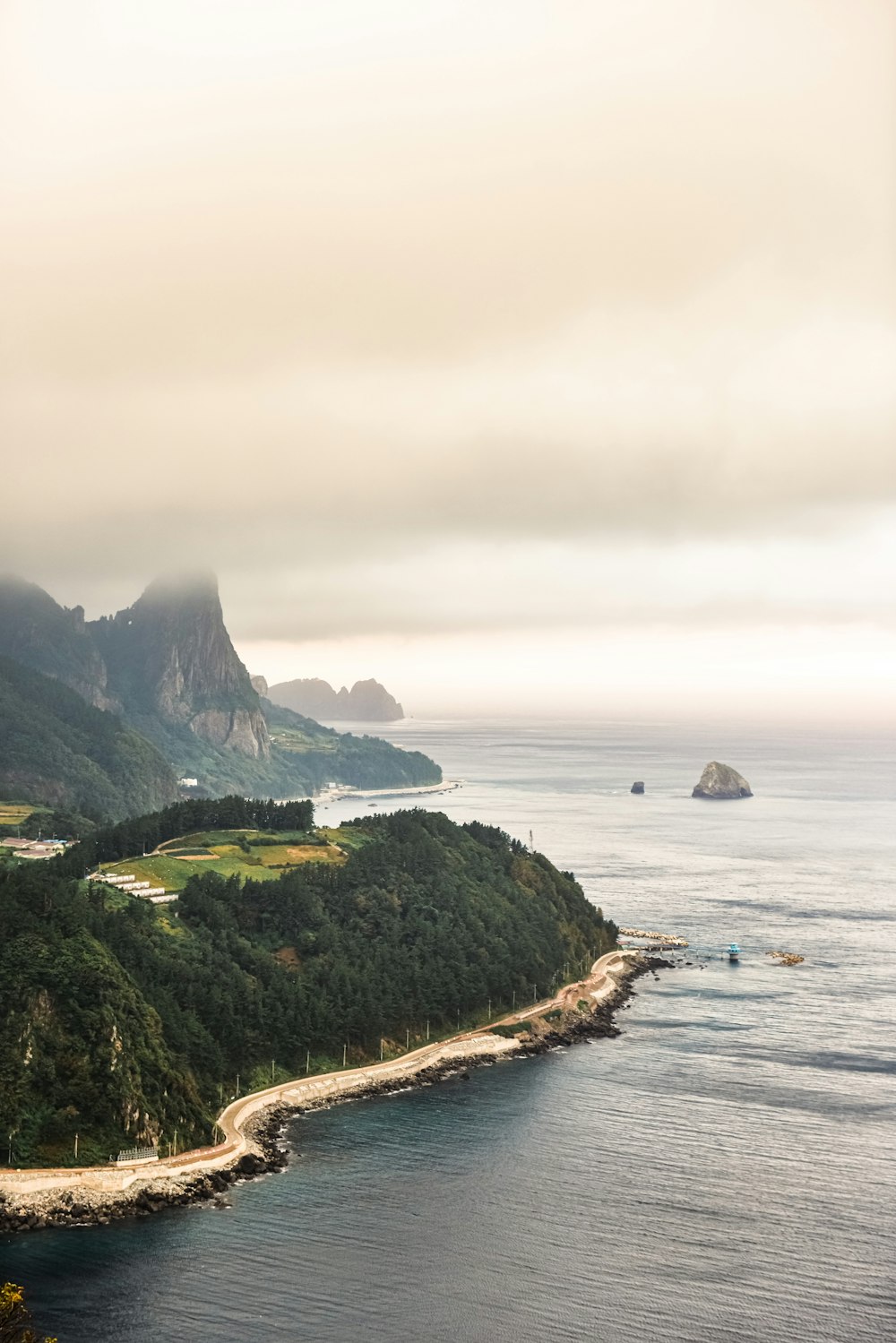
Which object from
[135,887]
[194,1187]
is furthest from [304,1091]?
[135,887]

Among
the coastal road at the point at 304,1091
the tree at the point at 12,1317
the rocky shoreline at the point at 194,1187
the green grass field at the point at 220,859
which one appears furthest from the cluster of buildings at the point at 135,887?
the tree at the point at 12,1317

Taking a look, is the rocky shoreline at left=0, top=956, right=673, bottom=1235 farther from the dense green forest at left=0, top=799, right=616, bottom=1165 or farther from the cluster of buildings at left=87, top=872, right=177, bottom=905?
the cluster of buildings at left=87, top=872, right=177, bottom=905

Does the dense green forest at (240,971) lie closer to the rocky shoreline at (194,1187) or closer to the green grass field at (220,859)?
the rocky shoreline at (194,1187)

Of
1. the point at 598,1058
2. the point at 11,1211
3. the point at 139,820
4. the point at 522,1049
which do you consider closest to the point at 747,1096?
the point at 598,1058

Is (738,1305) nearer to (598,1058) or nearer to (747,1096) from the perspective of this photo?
(747,1096)

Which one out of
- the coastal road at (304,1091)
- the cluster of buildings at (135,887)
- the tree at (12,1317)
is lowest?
the coastal road at (304,1091)

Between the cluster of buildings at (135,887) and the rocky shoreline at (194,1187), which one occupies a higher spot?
the cluster of buildings at (135,887)

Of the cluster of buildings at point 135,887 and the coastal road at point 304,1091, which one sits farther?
the cluster of buildings at point 135,887
